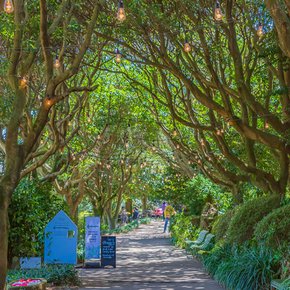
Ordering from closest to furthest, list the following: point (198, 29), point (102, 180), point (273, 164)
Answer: point (198, 29)
point (273, 164)
point (102, 180)

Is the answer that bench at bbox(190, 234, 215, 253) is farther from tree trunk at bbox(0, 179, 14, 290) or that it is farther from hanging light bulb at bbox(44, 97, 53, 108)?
tree trunk at bbox(0, 179, 14, 290)

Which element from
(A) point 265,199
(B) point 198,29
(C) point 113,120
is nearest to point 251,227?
(A) point 265,199

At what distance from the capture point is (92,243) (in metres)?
16.6

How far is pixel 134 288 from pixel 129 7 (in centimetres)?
588

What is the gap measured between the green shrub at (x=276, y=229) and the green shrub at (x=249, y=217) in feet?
6.78

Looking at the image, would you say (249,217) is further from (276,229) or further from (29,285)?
(29,285)

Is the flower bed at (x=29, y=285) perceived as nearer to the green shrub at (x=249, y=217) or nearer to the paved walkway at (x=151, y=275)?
the paved walkway at (x=151, y=275)

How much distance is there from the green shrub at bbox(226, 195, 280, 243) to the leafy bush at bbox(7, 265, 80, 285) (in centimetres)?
400

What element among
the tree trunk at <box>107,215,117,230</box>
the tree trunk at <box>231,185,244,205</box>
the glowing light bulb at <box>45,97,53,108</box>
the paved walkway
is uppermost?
the glowing light bulb at <box>45,97,53,108</box>

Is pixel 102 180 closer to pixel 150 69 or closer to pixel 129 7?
pixel 150 69

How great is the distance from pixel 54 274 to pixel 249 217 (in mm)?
5044

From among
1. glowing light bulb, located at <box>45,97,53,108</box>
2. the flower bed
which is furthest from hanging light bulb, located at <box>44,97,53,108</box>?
the flower bed

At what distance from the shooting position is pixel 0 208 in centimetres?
759

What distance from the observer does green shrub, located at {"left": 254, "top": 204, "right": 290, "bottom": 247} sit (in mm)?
10188
